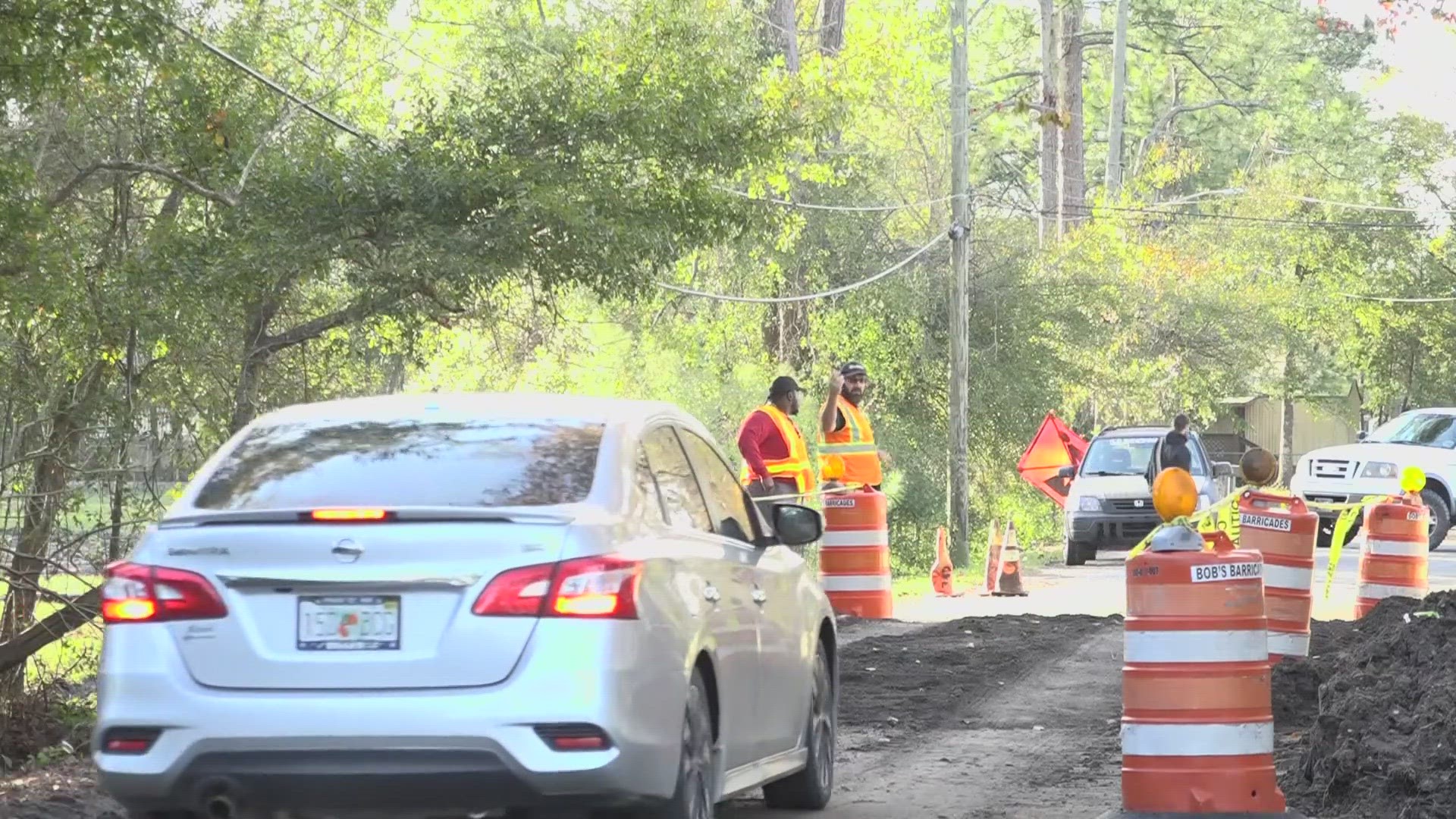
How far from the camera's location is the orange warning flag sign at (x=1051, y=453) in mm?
31828

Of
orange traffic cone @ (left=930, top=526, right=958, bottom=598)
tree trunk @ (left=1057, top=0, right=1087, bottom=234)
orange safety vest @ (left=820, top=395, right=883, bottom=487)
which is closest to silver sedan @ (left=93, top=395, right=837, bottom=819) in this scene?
orange safety vest @ (left=820, top=395, right=883, bottom=487)

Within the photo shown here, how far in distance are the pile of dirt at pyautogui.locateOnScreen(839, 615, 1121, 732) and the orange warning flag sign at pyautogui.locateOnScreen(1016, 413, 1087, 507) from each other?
13223mm

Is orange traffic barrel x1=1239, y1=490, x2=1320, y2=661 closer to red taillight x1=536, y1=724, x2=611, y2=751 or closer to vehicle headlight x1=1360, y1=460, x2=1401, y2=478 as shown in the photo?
red taillight x1=536, y1=724, x2=611, y2=751

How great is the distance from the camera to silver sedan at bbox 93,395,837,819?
6207mm

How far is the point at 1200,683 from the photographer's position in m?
8.16

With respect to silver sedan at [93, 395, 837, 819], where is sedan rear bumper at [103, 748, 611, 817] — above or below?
below

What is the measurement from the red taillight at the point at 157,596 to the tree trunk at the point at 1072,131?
43.7 m

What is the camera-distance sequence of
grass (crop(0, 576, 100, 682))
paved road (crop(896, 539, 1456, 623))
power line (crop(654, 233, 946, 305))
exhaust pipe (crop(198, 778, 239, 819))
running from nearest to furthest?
exhaust pipe (crop(198, 778, 239, 819))
grass (crop(0, 576, 100, 682))
paved road (crop(896, 539, 1456, 623))
power line (crop(654, 233, 946, 305))

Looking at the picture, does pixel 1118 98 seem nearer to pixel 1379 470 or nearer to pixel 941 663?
pixel 1379 470

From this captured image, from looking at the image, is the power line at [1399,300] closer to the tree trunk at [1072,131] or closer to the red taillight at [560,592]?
the tree trunk at [1072,131]

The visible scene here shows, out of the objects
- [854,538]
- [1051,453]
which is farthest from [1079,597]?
[1051,453]

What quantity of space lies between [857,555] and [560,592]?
1155cm

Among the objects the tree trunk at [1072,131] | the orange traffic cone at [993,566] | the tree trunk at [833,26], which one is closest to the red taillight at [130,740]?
the orange traffic cone at [993,566]

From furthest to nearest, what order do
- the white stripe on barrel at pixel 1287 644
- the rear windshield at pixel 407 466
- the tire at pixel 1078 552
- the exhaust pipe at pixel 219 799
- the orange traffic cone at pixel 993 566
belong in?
the tire at pixel 1078 552 → the orange traffic cone at pixel 993 566 → the white stripe on barrel at pixel 1287 644 → the rear windshield at pixel 407 466 → the exhaust pipe at pixel 219 799
